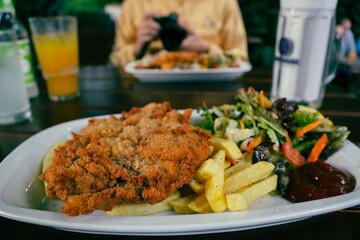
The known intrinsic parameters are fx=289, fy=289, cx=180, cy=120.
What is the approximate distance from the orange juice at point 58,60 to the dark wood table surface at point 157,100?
131mm

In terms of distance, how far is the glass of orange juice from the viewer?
2.08 metres

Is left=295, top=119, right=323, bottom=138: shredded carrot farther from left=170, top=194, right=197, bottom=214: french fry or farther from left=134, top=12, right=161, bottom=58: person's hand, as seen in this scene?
left=134, top=12, right=161, bottom=58: person's hand

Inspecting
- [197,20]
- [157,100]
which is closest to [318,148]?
[157,100]

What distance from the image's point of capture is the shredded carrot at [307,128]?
144 centimetres

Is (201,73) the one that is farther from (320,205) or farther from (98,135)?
(320,205)

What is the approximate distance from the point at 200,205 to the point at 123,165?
1.01ft

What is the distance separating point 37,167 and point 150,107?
61 centimetres

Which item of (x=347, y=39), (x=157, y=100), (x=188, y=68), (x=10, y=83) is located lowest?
(x=347, y=39)

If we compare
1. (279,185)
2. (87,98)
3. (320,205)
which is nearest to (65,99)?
(87,98)

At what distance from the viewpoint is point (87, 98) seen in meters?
2.23

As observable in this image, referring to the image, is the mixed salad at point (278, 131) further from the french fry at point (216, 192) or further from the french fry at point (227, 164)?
the french fry at point (216, 192)

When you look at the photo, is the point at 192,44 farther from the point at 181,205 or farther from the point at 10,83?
the point at 181,205

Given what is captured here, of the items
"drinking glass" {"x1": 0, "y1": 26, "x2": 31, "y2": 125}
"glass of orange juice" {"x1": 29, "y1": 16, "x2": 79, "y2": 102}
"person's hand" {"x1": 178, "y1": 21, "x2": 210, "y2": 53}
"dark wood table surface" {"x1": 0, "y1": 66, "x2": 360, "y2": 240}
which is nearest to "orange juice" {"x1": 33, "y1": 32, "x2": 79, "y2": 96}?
"glass of orange juice" {"x1": 29, "y1": 16, "x2": 79, "y2": 102}

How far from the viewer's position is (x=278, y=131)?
4.75 ft
